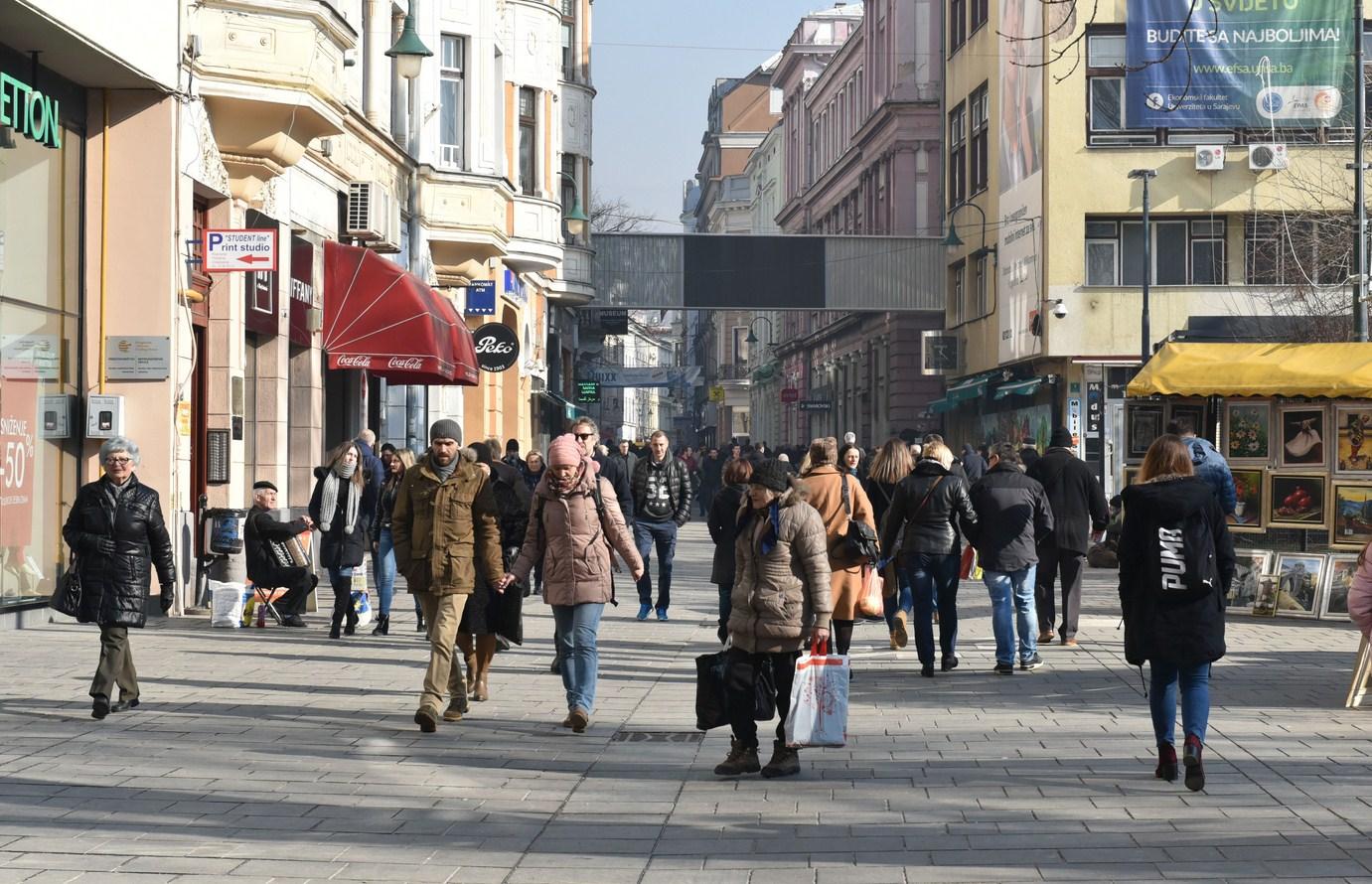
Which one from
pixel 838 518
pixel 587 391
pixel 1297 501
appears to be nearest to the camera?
pixel 838 518

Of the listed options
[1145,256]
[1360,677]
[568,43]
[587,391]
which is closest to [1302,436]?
[1360,677]

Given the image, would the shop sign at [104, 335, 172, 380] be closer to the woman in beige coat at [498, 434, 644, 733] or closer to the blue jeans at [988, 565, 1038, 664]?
the woman in beige coat at [498, 434, 644, 733]

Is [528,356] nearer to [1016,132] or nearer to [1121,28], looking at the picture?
[1016,132]

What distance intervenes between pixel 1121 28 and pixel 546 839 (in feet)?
116

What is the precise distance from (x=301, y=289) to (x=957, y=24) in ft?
101

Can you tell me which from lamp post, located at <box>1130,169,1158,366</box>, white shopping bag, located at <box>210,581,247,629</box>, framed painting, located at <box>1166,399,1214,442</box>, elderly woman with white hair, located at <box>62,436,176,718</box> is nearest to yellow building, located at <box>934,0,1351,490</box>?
lamp post, located at <box>1130,169,1158,366</box>

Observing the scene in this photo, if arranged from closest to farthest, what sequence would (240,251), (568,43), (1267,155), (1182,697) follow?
(1182,697) → (240,251) → (1267,155) → (568,43)

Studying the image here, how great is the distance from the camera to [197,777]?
8.70 metres

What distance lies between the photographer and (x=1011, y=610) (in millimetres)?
13430

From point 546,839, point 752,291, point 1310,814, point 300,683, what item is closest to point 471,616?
point 300,683

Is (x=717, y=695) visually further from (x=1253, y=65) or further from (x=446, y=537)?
(x=1253, y=65)

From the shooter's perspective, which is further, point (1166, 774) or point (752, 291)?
point (752, 291)

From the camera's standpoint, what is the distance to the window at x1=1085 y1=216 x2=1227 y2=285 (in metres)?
40.2

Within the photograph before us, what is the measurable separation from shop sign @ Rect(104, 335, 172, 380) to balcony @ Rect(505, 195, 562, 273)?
1729 centimetres
